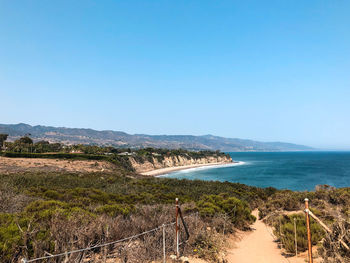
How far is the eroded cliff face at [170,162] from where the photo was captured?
7206 cm

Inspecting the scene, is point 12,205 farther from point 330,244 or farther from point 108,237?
point 330,244

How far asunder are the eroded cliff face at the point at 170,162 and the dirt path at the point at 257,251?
203 ft

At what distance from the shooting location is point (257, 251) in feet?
25.6

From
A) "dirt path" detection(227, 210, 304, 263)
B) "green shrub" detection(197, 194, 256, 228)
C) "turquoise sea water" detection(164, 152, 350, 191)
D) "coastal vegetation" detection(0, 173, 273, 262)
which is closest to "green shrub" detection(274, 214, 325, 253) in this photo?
"dirt path" detection(227, 210, 304, 263)

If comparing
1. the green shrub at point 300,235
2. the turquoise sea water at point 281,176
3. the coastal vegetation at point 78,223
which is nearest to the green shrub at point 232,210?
the coastal vegetation at point 78,223

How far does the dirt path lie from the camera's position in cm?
682

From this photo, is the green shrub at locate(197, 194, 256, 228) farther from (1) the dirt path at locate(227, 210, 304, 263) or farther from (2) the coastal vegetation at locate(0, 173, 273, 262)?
(1) the dirt path at locate(227, 210, 304, 263)

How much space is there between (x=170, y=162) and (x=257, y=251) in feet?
272

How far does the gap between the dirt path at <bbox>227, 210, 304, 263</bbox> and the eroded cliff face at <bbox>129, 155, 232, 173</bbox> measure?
61727mm

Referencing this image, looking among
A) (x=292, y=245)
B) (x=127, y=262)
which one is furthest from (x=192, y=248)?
(x=292, y=245)

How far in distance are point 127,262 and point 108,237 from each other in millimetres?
1011

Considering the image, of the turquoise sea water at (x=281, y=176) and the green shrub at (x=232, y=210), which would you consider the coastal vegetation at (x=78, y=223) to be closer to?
the green shrub at (x=232, y=210)

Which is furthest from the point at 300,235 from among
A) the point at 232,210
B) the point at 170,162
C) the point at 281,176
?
the point at 170,162

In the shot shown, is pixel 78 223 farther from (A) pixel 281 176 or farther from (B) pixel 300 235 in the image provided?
(A) pixel 281 176
